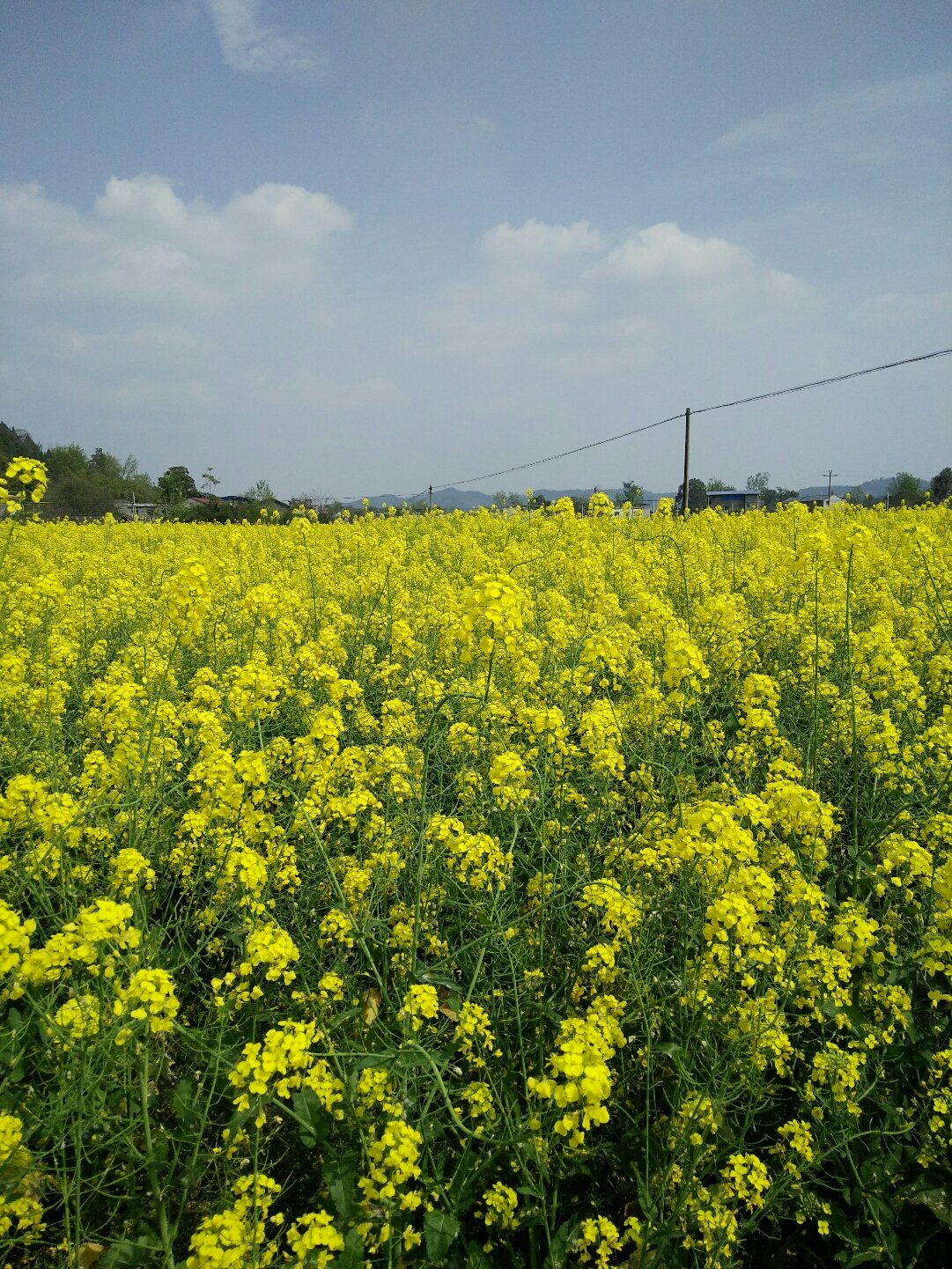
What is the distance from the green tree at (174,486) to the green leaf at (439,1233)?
1267 inches

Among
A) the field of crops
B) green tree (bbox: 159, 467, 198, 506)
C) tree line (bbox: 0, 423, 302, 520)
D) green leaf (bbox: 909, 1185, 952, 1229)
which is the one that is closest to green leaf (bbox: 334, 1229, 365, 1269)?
the field of crops

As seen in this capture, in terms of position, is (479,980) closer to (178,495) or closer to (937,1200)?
(937,1200)

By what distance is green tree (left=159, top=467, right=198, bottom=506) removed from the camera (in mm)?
31688

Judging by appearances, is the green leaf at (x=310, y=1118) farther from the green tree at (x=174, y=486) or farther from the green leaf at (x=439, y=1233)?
the green tree at (x=174, y=486)

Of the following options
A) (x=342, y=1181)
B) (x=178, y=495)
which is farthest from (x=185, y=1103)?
(x=178, y=495)

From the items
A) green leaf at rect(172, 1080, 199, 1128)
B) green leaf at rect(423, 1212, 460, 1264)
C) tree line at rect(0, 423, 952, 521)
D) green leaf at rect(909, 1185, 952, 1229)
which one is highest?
tree line at rect(0, 423, 952, 521)

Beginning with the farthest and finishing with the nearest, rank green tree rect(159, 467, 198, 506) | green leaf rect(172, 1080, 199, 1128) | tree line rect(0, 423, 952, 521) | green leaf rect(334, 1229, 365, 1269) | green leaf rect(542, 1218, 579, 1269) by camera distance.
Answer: green tree rect(159, 467, 198, 506) < tree line rect(0, 423, 952, 521) < green leaf rect(172, 1080, 199, 1128) < green leaf rect(542, 1218, 579, 1269) < green leaf rect(334, 1229, 365, 1269)

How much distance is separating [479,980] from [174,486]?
113 feet

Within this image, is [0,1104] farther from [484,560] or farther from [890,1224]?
[484,560]

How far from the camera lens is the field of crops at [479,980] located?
57.8 inches

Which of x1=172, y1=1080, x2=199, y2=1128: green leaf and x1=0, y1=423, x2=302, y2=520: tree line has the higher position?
x1=0, y1=423, x2=302, y2=520: tree line

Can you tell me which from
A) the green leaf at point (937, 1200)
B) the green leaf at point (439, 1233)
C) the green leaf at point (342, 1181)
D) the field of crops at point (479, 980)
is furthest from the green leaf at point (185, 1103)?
the green leaf at point (937, 1200)

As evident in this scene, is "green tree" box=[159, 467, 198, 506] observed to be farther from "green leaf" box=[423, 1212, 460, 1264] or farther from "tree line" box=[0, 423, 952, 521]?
"green leaf" box=[423, 1212, 460, 1264]

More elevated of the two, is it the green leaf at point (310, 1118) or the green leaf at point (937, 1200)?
the green leaf at point (310, 1118)
